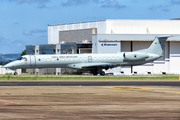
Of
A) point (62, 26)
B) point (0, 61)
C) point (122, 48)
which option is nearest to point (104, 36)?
point (122, 48)

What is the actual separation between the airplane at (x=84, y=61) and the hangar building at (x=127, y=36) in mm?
9160

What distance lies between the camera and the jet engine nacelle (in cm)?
5644

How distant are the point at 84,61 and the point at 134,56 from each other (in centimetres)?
889

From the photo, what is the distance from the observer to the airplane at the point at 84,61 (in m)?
54.6

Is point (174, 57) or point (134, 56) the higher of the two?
point (174, 57)

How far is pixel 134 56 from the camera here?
57125 mm

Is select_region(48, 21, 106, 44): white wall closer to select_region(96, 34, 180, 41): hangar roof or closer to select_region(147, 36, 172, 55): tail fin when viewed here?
select_region(96, 34, 180, 41): hangar roof

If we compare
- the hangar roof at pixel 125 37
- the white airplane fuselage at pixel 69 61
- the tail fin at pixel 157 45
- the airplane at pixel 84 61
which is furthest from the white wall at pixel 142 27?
the white airplane fuselage at pixel 69 61

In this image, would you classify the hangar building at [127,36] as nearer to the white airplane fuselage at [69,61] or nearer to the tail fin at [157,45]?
the tail fin at [157,45]

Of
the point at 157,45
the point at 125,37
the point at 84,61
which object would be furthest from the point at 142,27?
the point at 84,61

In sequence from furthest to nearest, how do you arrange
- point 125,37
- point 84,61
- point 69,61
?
1. point 125,37
2. point 84,61
3. point 69,61

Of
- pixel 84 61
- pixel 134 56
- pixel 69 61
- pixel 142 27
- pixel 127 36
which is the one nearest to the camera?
pixel 69 61

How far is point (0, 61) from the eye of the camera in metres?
94.1

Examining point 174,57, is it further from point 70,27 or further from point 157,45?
point 70,27
